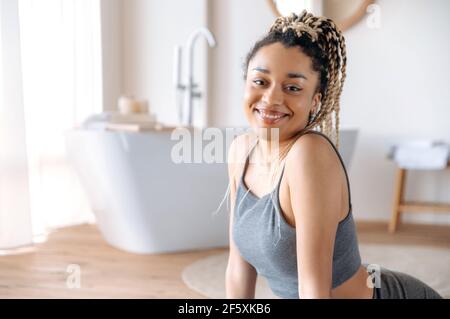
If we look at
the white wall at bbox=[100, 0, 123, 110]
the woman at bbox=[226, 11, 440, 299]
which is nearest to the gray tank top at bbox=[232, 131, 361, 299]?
the woman at bbox=[226, 11, 440, 299]

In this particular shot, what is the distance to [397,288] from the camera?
0.68 m

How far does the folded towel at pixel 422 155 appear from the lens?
7.55ft

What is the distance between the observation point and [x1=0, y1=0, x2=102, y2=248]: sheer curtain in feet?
6.95

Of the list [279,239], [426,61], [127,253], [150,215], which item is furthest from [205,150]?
[279,239]

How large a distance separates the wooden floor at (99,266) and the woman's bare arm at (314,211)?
1105mm

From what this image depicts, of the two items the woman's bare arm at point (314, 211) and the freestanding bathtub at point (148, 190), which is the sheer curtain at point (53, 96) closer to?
the freestanding bathtub at point (148, 190)

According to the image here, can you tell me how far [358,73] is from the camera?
2.60 meters

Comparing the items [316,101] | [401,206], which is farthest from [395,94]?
[316,101]

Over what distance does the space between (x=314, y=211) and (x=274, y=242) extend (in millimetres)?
101

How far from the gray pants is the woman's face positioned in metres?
0.26

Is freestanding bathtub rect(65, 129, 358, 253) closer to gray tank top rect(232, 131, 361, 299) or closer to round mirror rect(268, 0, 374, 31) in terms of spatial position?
round mirror rect(268, 0, 374, 31)

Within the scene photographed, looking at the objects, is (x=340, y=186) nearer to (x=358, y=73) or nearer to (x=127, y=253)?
(x=127, y=253)

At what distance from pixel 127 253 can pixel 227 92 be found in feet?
3.75

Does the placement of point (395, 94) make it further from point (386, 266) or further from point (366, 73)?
point (386, 266)
